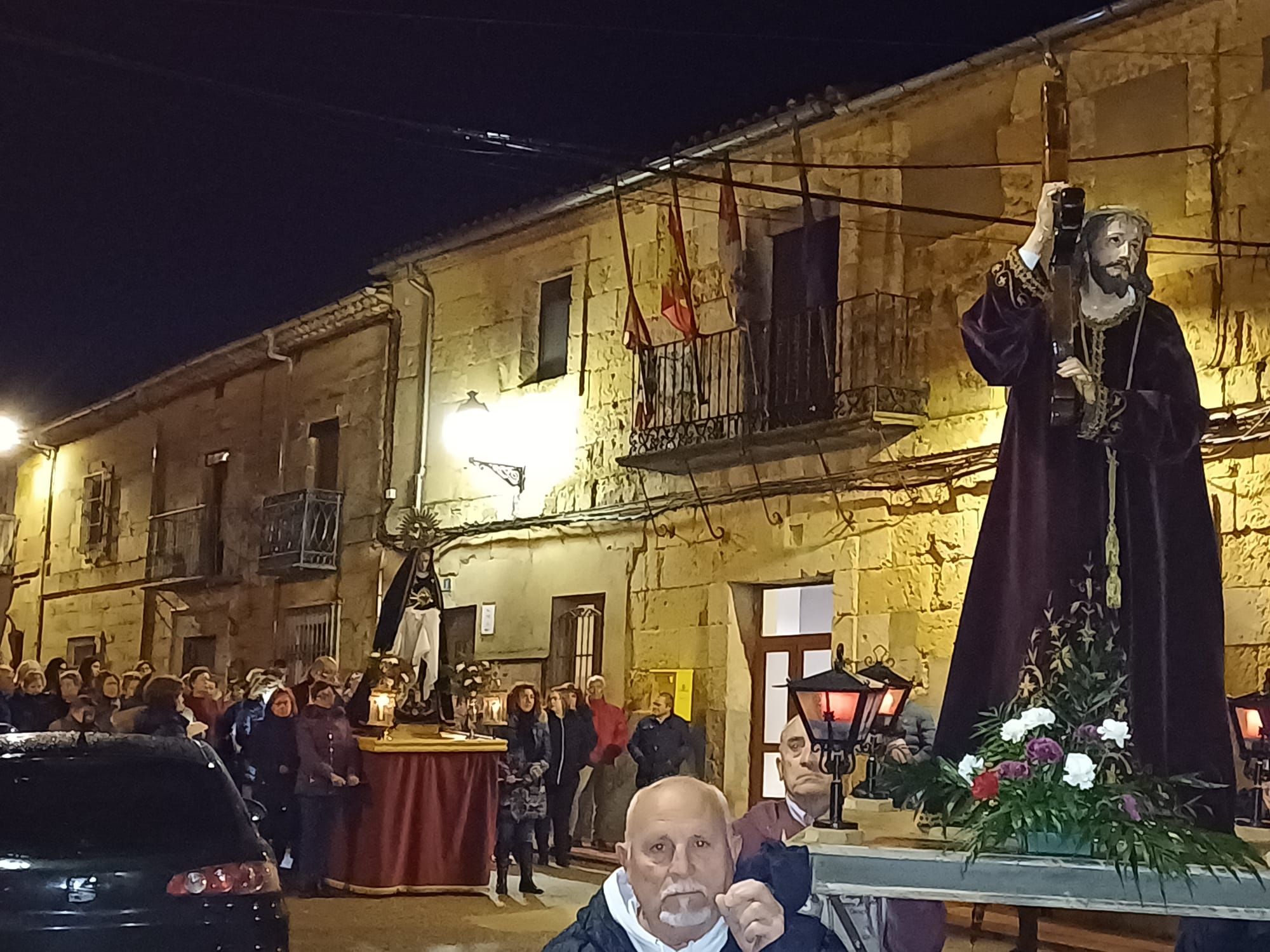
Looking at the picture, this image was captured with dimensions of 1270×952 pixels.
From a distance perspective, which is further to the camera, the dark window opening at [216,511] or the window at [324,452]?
the dark window opening at [216,511]

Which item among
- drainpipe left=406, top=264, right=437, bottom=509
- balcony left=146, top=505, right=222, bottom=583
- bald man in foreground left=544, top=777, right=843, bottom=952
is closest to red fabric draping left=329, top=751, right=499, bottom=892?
drainpipe left=406, top=264, right=437, bottom=509

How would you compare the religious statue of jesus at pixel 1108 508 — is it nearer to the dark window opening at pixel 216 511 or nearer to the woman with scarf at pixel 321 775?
the woman with scarf at pixel 321 775

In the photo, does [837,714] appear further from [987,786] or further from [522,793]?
[522,793]

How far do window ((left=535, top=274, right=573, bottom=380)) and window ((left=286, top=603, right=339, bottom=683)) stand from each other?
4.91m

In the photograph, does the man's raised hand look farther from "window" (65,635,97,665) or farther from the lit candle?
"window" (65,635,97,665)

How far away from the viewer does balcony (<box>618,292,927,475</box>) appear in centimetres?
1317

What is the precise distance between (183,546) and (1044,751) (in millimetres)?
22547

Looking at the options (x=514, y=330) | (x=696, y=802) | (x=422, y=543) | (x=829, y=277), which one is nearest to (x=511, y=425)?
(x=514, y=330)

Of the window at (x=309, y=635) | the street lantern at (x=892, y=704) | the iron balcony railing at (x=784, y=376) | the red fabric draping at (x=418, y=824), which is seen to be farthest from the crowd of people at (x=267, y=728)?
the window at (x=309, y=635)

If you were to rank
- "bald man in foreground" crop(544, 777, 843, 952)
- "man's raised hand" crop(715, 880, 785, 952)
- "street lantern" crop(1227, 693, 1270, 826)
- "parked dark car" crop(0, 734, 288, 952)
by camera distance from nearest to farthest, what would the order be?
"man's raised hand" crop(715, 880, 785, 952), "bald man in foreground" crop(544, 777, 843, 952), "street lantern" crop(1227, 693, 1270, 826), "parked dark car" crop(0, 734, 288, 952)

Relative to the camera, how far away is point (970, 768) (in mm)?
4039

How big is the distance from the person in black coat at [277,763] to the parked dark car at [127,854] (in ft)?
15.8

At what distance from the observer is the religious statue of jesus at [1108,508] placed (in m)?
4.26

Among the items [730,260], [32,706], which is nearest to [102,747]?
[32,706]
